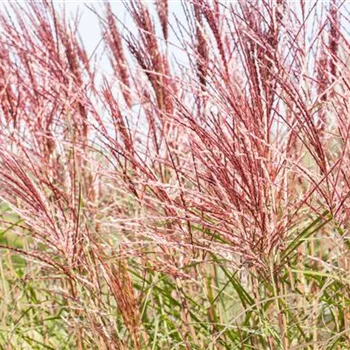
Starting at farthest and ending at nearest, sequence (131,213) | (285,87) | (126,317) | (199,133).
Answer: (131,213) → (126,317) → (199,133) → (285,87)

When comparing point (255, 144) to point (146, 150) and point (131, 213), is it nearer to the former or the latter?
point (146, 150)

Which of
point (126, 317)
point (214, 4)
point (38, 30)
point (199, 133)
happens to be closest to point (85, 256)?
point (126, 317)

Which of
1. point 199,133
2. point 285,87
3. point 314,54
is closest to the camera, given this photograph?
point 285,87

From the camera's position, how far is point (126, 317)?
204cm

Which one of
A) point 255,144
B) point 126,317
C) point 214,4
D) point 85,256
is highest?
point 214,4

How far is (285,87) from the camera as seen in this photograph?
1.68m

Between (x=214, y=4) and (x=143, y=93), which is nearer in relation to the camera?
(x=214, y=4)

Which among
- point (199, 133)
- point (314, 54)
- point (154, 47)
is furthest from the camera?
point (154, 47)

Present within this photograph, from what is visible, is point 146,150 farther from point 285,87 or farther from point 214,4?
point 285,87

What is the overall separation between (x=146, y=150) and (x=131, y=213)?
660mm

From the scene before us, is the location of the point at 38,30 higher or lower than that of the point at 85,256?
higher

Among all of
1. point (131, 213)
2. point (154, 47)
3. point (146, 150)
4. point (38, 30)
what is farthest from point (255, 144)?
point (38, 30)

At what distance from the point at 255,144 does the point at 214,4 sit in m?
0.56

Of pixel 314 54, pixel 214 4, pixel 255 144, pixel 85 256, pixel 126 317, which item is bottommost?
pixel 126 317
